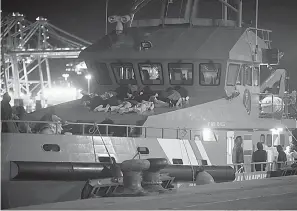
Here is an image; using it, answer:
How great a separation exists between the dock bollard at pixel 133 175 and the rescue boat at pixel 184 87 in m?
2.16

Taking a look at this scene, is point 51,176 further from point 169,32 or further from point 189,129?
point 169,32

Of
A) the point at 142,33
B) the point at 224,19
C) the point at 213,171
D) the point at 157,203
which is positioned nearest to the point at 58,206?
the point at 157,203

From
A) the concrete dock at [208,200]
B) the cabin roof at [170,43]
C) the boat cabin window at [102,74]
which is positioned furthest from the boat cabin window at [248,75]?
the concrete dock at [208,200]

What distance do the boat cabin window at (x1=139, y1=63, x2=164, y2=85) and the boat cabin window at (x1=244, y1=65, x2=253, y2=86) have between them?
2458 mm

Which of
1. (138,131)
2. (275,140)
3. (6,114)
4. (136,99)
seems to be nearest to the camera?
(6,114)

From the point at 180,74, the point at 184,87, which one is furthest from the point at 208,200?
the point at 180,74

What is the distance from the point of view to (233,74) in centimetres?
1697

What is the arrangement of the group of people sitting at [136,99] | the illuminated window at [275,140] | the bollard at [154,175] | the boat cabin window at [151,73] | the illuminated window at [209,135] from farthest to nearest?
1. the illuminated window at [275,140]
2. the boat cabin window at [151,73]
3. the illuminated window at [209,135]
4. the group of people sitting at [136,99]
5. the bollard at [154,175]

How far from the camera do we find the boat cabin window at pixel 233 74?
16797 millimetres

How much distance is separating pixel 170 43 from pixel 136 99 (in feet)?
5.70

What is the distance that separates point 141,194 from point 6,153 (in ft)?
9.79

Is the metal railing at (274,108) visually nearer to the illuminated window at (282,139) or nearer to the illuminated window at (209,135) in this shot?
the illuminated window at (282,139)

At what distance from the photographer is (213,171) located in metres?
15.2

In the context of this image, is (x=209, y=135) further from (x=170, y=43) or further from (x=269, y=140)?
(x=269, y=140)
